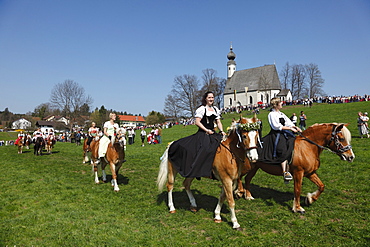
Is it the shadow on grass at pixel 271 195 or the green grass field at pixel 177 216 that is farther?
the shadow on grass at pixel 271 195

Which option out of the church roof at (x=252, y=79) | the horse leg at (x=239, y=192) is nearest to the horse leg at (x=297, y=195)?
the horse leg at (x=239, y=192)

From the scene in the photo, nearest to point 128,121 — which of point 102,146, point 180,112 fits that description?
point 180,112

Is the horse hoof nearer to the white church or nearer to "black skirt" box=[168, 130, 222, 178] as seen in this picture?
"black skirt" box=[168, 130, 222, 178]

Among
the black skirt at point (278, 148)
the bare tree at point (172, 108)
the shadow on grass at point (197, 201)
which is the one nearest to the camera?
the black skirt at point (278, 148)

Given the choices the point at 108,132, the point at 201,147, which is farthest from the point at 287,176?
the point at 108,132

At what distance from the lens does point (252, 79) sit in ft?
275

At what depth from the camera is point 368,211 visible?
18.8 feet

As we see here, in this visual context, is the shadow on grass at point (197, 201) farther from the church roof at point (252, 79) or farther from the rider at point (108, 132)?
the church roof at point (252, 79)

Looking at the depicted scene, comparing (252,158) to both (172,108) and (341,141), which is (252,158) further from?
(172,108)

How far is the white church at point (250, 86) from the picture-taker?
76.4m

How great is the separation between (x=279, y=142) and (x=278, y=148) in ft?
0.65

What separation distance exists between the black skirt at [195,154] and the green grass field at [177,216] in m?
1.22

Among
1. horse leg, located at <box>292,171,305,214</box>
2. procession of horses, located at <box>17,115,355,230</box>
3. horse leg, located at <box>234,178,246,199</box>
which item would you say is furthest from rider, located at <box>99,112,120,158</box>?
horse leg, located at <box>292,171,305,214</box>

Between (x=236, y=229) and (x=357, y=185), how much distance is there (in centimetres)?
518
